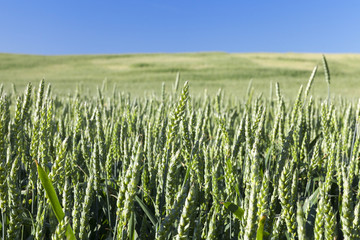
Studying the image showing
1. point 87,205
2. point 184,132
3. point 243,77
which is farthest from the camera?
point 243,77

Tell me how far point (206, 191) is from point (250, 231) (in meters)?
0.53

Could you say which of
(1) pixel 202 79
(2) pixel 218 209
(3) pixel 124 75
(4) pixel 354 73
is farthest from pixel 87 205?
(4) pixel 354 73

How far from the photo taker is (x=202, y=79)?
88.3 ft

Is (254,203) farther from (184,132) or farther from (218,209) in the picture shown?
(184,132)

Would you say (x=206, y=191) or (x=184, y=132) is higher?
(x=184, y=132)

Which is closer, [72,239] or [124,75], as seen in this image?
[72,239]

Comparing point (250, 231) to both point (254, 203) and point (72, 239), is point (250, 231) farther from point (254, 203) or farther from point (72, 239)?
point (72, 239)

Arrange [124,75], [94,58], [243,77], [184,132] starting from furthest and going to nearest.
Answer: [94,58], [124,75], [243,77], [184,132]

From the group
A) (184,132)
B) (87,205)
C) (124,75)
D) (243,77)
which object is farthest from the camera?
(124,75)

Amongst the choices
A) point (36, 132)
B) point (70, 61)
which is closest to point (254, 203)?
point (36, 132)

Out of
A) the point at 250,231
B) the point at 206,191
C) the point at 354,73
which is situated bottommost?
the point at 206,191

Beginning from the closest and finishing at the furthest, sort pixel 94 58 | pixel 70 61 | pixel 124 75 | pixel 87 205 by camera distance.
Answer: pixel 87 205
pixel 124 75
pixel 70 61
pixel 94 58

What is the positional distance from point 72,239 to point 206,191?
1.78 ft

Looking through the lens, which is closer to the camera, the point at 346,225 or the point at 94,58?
the point at 346,225
